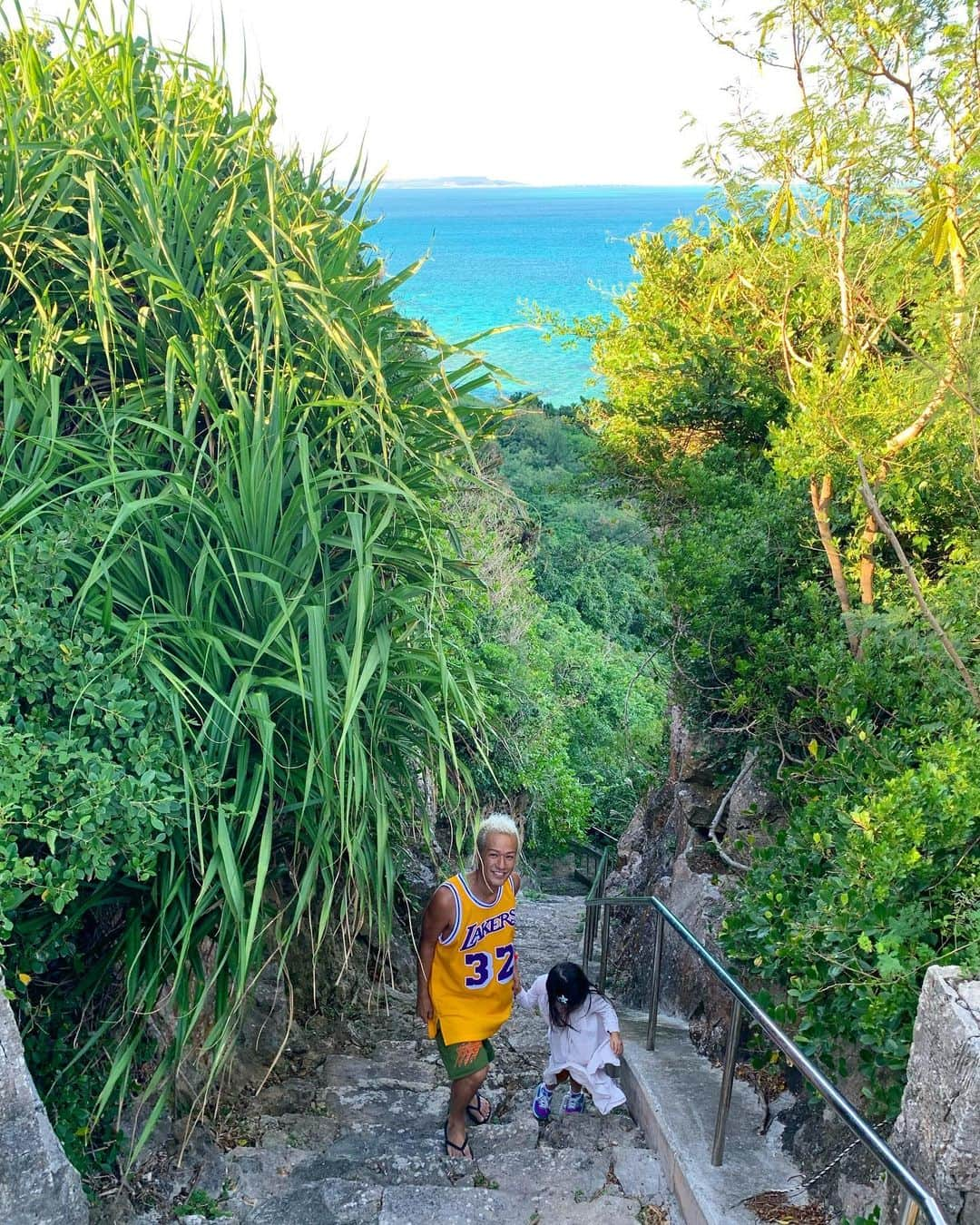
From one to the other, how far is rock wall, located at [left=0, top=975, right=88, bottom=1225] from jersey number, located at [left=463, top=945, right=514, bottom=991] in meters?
1.49

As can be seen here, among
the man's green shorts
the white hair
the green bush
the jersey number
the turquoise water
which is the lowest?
A: the man's green shorts

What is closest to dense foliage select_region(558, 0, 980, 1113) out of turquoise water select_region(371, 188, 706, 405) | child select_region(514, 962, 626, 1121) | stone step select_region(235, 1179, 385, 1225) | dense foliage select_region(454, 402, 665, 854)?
child select_region(514, 962, 626, 1121)

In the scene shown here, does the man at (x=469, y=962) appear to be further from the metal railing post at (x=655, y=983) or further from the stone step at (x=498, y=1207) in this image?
the metal railing post at (x=655, y=983)

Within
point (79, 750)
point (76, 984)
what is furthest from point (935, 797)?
point (76, 984)

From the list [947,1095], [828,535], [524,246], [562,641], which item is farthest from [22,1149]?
[524,246]

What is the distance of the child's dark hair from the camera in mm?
4031

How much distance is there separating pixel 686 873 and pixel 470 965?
9.84 ft

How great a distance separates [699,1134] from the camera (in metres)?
3.60

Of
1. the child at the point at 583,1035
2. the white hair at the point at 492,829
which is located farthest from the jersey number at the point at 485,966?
→ the white hair at the point at 492,829

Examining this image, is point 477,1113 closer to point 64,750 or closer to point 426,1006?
point 426,1006

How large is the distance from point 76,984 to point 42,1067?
246 mm

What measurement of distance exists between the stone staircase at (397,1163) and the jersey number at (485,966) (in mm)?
647

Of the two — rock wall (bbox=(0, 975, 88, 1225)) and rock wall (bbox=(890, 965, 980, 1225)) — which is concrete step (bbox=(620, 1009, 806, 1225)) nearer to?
rock wall (bbox=(890, 965, 980, 1225))

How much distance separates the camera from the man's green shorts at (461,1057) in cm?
377
